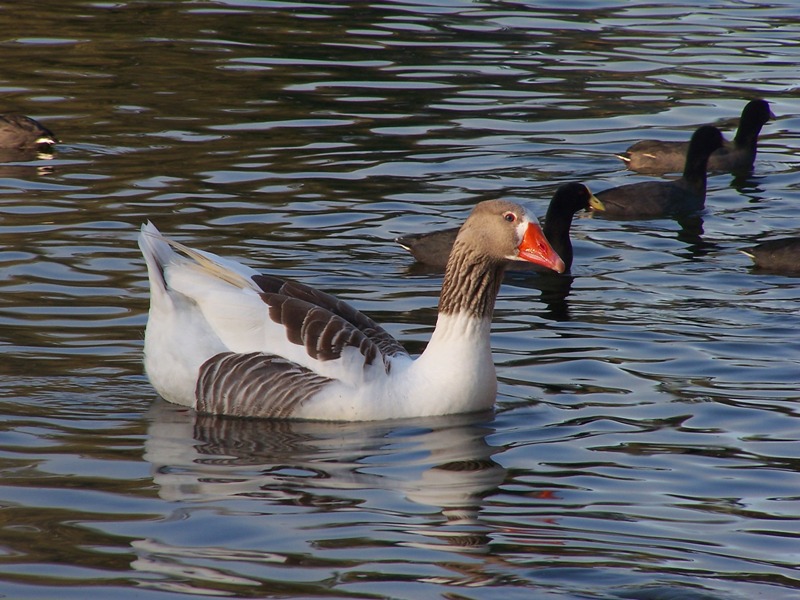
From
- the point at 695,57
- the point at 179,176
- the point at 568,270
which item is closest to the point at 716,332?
the point at 568,270

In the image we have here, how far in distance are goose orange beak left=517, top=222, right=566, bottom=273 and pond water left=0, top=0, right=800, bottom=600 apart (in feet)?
3.48

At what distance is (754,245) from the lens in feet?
51.0

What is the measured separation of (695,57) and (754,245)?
10415 mm

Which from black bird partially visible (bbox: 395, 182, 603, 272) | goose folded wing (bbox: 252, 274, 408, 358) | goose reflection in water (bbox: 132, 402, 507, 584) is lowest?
goose reflection in water (bbox: 132, 402, 507, 584)

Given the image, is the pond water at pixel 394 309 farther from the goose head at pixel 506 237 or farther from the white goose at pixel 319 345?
the goose head at pixel 506 237

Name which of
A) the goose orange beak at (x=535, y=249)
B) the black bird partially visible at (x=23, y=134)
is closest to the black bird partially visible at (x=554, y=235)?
the goose orange beak at (x=535, y=249)

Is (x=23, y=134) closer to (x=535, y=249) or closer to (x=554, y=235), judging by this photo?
(x=554, y=235)

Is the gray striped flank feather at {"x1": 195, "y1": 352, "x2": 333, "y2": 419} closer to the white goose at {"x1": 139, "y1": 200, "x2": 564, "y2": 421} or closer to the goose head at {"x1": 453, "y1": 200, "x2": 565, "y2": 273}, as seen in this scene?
the white goose at {"x1": 139, "y1": 200, "x2": 564, "y2": 421}

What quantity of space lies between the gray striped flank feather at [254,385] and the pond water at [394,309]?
133mm

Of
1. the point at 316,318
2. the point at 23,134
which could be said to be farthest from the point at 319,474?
the point at 23,134

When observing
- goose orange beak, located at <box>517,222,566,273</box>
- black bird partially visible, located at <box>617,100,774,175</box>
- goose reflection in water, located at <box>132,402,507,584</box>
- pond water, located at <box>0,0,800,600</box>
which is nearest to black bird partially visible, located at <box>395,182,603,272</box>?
pond water, located at <box>0,0,800,600</box>

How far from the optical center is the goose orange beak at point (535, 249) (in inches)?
398

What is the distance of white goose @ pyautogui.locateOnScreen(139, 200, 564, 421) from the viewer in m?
9.93

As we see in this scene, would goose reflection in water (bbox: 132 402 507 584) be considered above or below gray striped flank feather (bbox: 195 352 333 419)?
below
